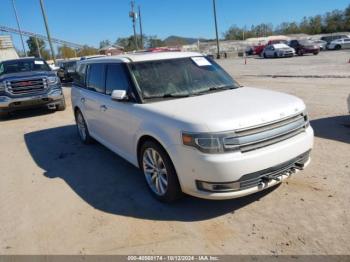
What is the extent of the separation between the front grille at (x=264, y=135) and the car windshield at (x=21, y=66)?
10.4m

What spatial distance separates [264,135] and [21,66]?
35.3 ft

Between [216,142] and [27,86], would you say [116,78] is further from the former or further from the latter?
[27,86]

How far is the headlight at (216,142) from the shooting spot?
3375 millimetres

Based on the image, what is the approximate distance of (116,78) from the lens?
5035 mm

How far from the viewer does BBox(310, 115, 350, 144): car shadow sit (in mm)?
6230

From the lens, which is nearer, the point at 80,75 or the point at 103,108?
the point at 103,108

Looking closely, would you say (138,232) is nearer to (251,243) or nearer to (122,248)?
(122,248)

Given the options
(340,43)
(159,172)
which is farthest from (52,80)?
(340,43)

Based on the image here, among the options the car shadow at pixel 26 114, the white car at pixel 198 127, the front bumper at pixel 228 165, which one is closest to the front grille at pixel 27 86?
the car shadow at pixel 26 114

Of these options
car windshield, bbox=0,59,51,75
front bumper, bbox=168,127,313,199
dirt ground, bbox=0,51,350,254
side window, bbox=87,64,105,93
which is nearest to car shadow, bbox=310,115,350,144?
dirt ground, bbox=0,51,350,254

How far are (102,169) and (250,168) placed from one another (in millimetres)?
2985

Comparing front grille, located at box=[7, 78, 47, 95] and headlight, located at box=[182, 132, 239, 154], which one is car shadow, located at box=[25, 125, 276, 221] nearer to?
headlight, located at box=[182, 132, 239, 154]

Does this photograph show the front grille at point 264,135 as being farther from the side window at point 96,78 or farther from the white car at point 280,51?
the white car at point 280,51

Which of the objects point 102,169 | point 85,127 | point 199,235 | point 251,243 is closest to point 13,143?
point 85,127
